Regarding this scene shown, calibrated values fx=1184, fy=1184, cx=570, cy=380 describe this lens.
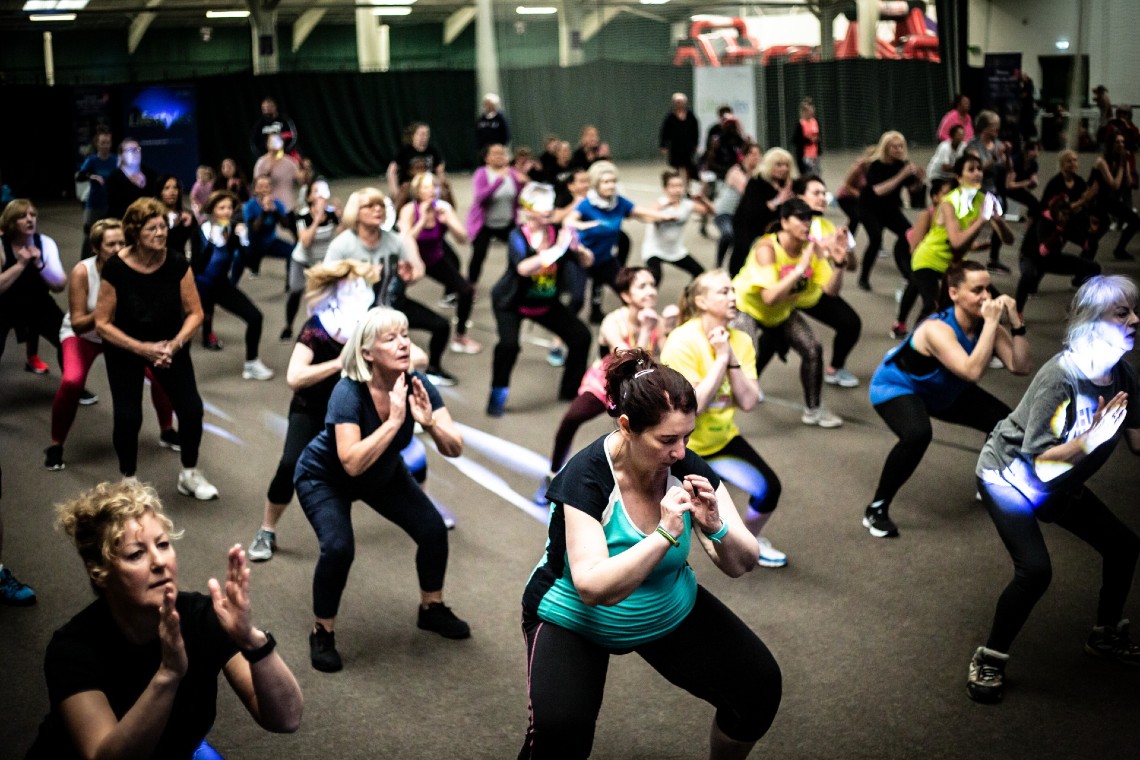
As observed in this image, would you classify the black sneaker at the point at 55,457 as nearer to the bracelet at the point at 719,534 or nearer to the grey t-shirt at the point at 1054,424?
the bracelet at the point at 719,534

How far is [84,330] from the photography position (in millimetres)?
6309

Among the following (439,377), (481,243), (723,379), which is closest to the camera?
(723,379)

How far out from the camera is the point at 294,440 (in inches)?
209

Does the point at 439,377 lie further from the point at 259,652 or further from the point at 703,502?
the point at 259,652

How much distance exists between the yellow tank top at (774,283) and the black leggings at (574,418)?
1.59m

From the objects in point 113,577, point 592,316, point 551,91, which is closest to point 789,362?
point 592,316

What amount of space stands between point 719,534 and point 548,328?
4958 millimetres

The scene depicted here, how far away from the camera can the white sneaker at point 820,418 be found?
25.3 ft

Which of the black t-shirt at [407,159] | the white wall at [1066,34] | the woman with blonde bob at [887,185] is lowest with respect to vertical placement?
the woman with blonde bob at [887,185]

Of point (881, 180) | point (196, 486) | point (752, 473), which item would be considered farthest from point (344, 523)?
point (881, 180)

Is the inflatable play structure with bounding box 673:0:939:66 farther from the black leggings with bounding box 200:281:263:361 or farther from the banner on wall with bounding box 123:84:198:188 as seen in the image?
the black leggings with bounding box 200:281:263:361

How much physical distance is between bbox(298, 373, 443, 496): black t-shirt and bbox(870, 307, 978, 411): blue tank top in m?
2.34

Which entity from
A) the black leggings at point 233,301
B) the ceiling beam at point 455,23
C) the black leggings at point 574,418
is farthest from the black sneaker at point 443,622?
the ceiling beam at point 455,23

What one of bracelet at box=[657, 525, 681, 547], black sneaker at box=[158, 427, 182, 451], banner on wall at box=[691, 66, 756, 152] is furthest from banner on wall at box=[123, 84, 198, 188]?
bracelet at box=[657, 525, 681, 547]
